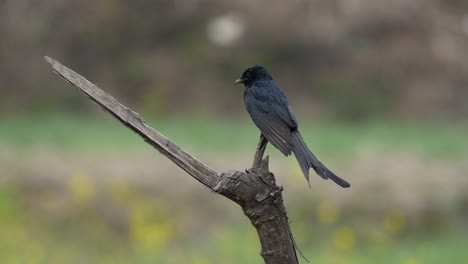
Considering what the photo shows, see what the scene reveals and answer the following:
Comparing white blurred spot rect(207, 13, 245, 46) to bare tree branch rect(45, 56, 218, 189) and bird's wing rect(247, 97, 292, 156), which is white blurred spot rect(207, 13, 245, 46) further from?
bare tree branch rect(45, 56, 218, 189)

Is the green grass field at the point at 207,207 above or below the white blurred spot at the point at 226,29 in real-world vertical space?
below

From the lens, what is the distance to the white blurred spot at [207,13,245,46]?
15.5m

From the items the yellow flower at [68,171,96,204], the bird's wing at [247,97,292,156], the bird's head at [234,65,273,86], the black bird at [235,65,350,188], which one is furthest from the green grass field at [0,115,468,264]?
the bird's wing at [247,97,292,156]

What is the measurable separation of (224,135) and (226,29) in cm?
458

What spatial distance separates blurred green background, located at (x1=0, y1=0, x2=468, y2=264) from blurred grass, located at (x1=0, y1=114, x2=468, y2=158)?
40 millimetres

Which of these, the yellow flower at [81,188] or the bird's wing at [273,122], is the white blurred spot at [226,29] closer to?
the yellow flower at [81,188]

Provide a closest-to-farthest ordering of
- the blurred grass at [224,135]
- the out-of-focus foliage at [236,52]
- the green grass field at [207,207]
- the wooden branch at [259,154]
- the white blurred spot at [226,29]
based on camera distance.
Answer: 1. the wooden branch at [259,154]
2. the green grass field at [207,207]
3. the blurred grass at [224,135]
4. the out-of-focus foliage at [236,52]
5. the white blurred spot at [226,29]

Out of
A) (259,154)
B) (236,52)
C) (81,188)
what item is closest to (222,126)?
(236,52)

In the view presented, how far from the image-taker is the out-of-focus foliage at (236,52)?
14.7 meters

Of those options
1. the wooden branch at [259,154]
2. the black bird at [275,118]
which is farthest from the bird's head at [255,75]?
the wooden branch at [259,154]

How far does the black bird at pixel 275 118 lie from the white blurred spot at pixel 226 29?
388 inches

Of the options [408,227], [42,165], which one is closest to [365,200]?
[408,227]

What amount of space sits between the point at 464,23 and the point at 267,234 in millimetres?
13238

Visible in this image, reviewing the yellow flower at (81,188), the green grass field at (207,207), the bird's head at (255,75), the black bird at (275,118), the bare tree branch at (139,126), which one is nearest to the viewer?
the bare tree branch at (139,126)
